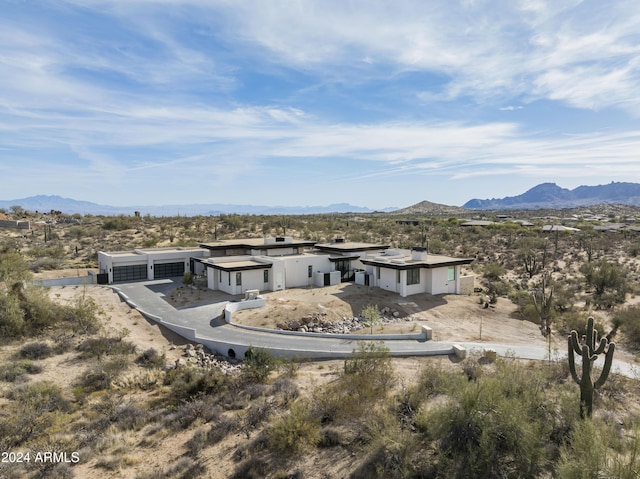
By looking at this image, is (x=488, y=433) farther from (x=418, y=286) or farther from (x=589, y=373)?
(x=418, y=286)

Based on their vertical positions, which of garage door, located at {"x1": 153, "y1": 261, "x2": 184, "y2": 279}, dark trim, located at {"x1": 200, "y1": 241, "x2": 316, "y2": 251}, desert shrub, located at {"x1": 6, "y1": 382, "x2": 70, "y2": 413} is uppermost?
dark trim, located at {"x1": 200, "y1": 241, "x2": 316, "y2": 251}


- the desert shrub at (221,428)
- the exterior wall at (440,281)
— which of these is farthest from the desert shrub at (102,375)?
the exterior wall at (440,281)

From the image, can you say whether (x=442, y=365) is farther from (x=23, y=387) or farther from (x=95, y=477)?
(x=23, y=387)

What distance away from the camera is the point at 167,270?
1622 inches

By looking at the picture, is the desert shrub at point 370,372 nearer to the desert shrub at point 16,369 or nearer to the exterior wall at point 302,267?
the desert shrub at point 16,369

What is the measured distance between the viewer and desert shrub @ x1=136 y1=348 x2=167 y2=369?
20617mm

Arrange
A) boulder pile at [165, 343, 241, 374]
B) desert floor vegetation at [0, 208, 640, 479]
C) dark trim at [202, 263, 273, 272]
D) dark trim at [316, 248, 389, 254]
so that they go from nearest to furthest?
1. desert floor vegetation at [0, 208, 640, 479]
2. boulder pile at [165, 343, 241, 374]
3. dark trim at [202, 263, 273, 272]
4. dark trim at [316, 248, 389, 254]

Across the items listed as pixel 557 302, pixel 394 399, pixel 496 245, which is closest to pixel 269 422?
pixel 394 399

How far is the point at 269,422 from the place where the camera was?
48.7 ft

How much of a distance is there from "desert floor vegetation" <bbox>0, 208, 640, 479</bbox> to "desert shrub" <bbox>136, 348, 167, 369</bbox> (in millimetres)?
68

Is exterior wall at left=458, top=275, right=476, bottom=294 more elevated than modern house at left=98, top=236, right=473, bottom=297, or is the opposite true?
modern house at left=98, top=236, right=473, bottom=297

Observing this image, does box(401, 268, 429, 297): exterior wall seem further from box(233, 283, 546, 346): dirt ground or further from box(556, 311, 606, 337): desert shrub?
box(556, 311, 606, 337): desert shrub

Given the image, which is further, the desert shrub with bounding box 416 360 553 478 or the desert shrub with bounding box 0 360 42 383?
the desert shrub with bounding box 0 360 42 383

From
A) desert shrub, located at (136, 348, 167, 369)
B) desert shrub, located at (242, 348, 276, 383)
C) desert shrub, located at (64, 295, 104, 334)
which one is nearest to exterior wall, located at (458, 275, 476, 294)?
desert shrub, located at (242, 348, 276, 383)
